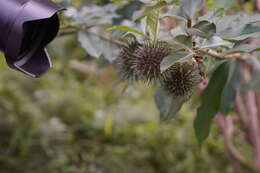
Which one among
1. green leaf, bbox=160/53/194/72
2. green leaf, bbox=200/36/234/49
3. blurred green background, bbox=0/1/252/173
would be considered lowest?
blurred green background, bbox=0/1/252/173

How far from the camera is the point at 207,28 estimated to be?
59 centimetres

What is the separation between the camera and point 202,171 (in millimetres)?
2430

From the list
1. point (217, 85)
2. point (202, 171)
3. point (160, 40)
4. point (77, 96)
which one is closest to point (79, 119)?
point (77, 96)

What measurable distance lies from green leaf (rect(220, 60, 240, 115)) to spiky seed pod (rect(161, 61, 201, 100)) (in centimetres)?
31

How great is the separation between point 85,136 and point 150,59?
216 cm

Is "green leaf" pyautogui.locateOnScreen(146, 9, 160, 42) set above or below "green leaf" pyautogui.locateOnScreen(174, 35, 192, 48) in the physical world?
above

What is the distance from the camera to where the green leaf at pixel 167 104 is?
0.72 m

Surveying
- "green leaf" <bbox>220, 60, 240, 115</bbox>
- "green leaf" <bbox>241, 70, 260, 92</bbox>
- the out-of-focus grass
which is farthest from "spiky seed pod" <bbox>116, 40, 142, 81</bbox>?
the out-of-focus grass

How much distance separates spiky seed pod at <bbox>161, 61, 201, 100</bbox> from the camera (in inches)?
25.0

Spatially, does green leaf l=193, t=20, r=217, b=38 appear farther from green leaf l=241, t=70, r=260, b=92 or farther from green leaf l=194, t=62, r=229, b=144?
green leaf l=241, t=70, r=260, b=92

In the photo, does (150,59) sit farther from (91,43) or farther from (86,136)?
(86,136)

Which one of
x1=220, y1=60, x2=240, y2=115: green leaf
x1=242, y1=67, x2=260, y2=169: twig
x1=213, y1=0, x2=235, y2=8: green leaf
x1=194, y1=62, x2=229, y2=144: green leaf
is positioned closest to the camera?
x1=213, y1=0, x2=235, y2=8: green leaf

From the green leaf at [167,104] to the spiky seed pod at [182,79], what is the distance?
0.10 ft

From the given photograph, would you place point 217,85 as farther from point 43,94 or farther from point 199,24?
point 43,94
